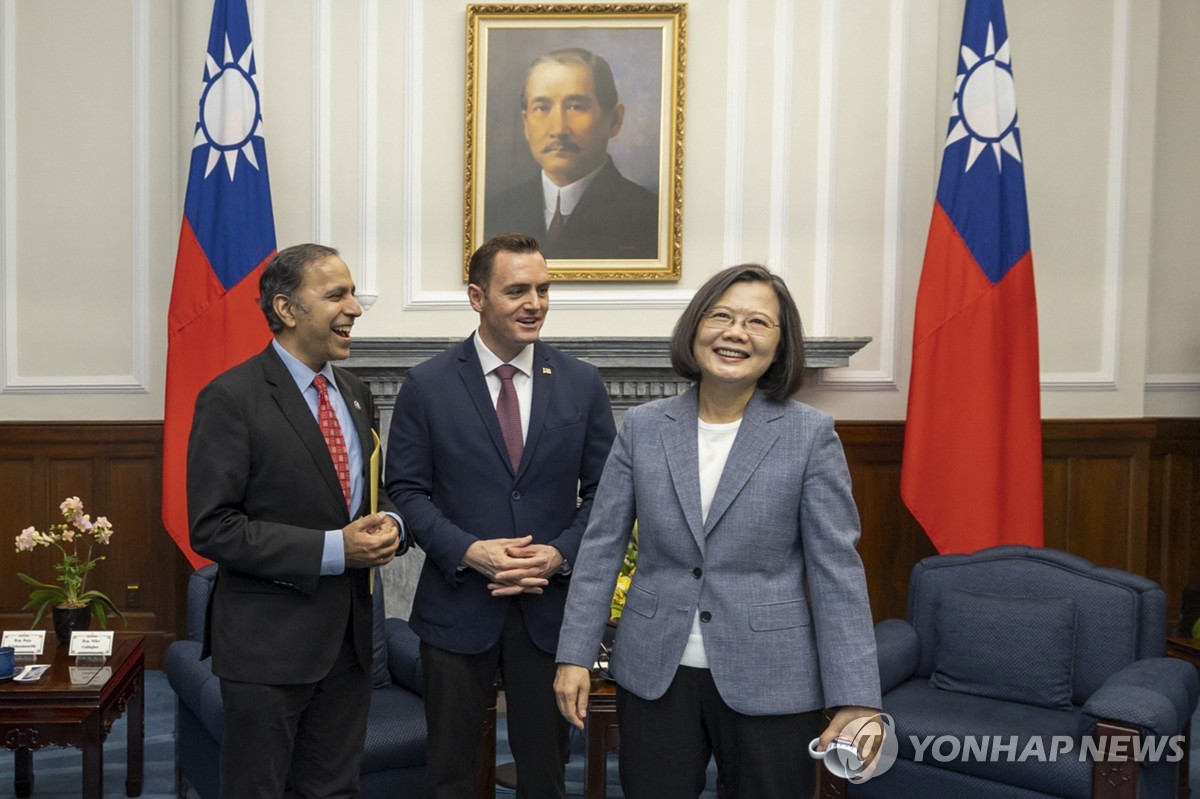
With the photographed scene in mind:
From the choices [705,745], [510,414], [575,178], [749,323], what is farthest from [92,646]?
[575,178]

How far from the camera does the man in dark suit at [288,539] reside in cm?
222

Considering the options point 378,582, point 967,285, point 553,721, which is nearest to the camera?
point 553,721

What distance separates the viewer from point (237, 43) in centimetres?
459

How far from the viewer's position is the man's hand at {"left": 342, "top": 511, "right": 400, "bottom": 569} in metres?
2.26

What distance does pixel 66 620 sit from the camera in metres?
3.71

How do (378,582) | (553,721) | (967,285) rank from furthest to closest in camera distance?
(967,285)
(378,582)
(553,721)

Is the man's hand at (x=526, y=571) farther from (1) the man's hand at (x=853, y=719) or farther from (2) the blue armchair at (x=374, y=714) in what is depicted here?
(2) the blue armchair at (x=374, y=714)

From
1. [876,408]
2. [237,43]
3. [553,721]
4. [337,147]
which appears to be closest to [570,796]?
[553,721]

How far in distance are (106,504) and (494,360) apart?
3354mm

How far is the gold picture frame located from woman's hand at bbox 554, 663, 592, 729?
312 centimetres

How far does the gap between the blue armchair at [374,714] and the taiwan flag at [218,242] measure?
118cm

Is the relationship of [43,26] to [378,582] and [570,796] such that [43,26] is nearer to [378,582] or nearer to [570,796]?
[378,582]

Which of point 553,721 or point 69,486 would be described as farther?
point 69,486

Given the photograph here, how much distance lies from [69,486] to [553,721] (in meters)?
3.61
